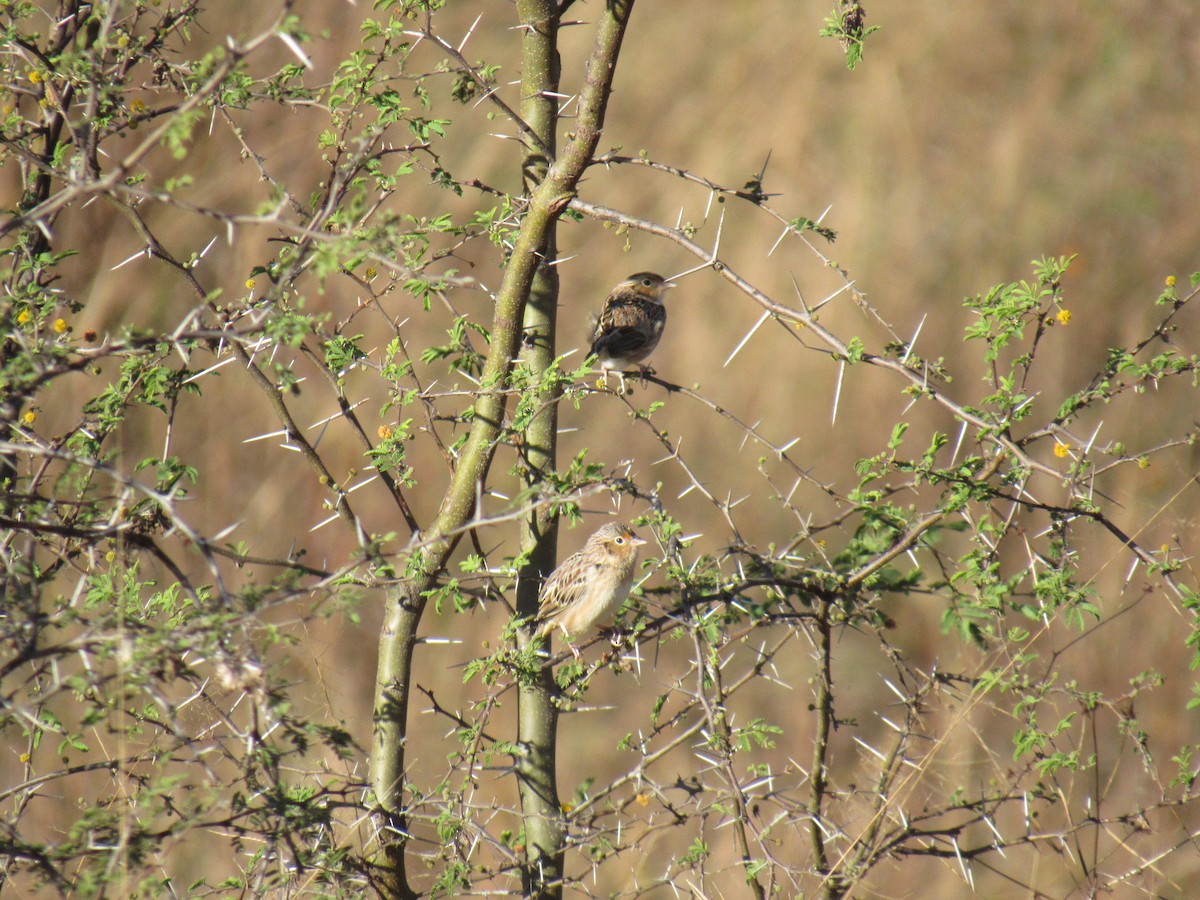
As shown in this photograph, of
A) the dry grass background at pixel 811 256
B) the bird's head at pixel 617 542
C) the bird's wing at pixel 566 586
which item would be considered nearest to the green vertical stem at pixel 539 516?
the bird's wing at pixel 566 586

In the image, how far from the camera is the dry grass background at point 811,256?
32.5 feet

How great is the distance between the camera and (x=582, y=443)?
10.7 meters

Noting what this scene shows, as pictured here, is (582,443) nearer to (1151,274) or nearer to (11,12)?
(1151,274)

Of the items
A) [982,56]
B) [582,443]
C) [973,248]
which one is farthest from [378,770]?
[982,56]

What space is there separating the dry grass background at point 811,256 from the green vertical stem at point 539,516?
14.8ft

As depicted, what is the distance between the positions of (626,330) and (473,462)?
2.56m

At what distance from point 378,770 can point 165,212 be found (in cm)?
674

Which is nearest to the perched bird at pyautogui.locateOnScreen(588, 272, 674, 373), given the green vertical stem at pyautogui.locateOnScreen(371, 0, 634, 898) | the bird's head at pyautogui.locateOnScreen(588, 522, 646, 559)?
the bird's head at pyautogui.locateOnScreen(588, 522, 646, 559)

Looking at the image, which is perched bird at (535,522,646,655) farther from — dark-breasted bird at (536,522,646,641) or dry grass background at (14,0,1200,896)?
dry grass background at (14,0,1200,896)

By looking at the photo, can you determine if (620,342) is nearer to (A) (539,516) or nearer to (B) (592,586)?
(B) (592,586)

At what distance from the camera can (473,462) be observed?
4.14m

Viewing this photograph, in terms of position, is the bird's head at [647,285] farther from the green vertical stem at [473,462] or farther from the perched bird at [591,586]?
→ the green vertical stem at [473,462]

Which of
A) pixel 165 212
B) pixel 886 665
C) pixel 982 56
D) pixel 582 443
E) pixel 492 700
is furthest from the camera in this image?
pixel 982 56

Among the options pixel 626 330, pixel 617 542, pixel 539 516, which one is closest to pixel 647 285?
pixel 626 330
